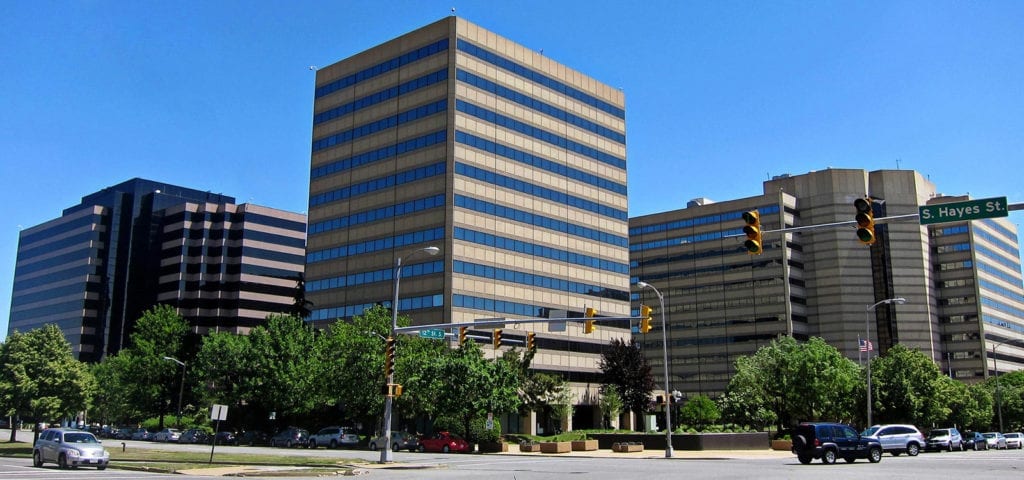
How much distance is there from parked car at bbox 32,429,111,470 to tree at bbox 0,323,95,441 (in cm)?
2387

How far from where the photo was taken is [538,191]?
285ft

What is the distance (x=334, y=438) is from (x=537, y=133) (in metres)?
39.2

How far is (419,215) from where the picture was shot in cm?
8206

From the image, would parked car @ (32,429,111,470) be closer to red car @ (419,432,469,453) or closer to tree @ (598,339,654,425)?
red car @ (419,432,469,453)

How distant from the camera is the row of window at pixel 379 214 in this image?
267ft

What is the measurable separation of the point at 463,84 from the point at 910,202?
96123mm

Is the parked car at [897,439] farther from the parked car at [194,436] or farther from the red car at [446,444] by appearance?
Answer: the parked car at [194,436]

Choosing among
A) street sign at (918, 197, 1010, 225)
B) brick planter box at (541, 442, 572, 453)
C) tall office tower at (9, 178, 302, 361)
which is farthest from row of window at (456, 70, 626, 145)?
tall office tower at (9, 178, 302, 361)

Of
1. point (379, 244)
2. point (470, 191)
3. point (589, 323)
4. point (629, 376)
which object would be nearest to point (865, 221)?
point (589, 323)

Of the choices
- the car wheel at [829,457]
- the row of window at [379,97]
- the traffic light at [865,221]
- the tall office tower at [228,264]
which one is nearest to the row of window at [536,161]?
the row of window at [379,97]

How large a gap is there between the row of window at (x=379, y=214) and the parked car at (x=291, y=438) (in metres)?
24.7

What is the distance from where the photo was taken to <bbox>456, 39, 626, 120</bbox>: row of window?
84.4 metres

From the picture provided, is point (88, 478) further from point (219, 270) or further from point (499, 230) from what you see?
point (219, 270)

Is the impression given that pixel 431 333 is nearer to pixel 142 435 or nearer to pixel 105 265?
pixel 142 435
